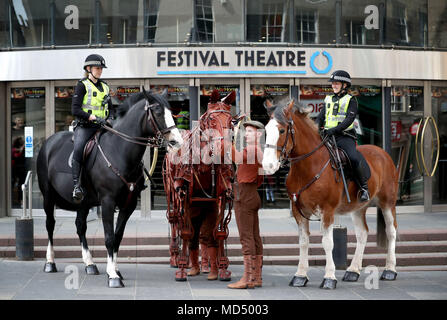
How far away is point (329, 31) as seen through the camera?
1734cm

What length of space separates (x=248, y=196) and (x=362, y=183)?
1811mm

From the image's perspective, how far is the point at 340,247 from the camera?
36.9 ft

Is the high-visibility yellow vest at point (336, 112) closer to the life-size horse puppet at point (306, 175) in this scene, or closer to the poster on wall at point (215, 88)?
the life-size horse puppet at point (306, 175)

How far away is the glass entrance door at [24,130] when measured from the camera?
56.5 ft

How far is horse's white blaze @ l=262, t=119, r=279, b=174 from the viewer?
838 centimetres

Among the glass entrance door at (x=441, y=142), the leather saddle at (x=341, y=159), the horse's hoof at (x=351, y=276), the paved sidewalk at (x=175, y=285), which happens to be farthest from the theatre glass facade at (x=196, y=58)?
the leather saddle at (x=341, y=159)

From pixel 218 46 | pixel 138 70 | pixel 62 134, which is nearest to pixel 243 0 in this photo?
pixel 218 46

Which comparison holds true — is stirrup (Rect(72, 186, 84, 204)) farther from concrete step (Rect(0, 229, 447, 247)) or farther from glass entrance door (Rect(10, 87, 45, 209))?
glass entrance door (Rect(10, 87, 45, 209))

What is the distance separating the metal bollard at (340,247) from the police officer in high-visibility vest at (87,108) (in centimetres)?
430

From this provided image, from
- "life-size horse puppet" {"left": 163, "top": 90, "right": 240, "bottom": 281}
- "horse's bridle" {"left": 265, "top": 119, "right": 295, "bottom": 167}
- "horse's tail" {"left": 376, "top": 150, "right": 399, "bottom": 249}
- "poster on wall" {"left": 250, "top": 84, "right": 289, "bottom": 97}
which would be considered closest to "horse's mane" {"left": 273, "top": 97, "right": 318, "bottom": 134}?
"horse's bridle" {"left": 265, "top": 119, "right": 295, "bottom": 167}

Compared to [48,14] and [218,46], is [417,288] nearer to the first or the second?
[218,46]

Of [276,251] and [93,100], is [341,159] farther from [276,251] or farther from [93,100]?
[93,100]

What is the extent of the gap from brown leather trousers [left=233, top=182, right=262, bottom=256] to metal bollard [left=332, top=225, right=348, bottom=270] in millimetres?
2581
